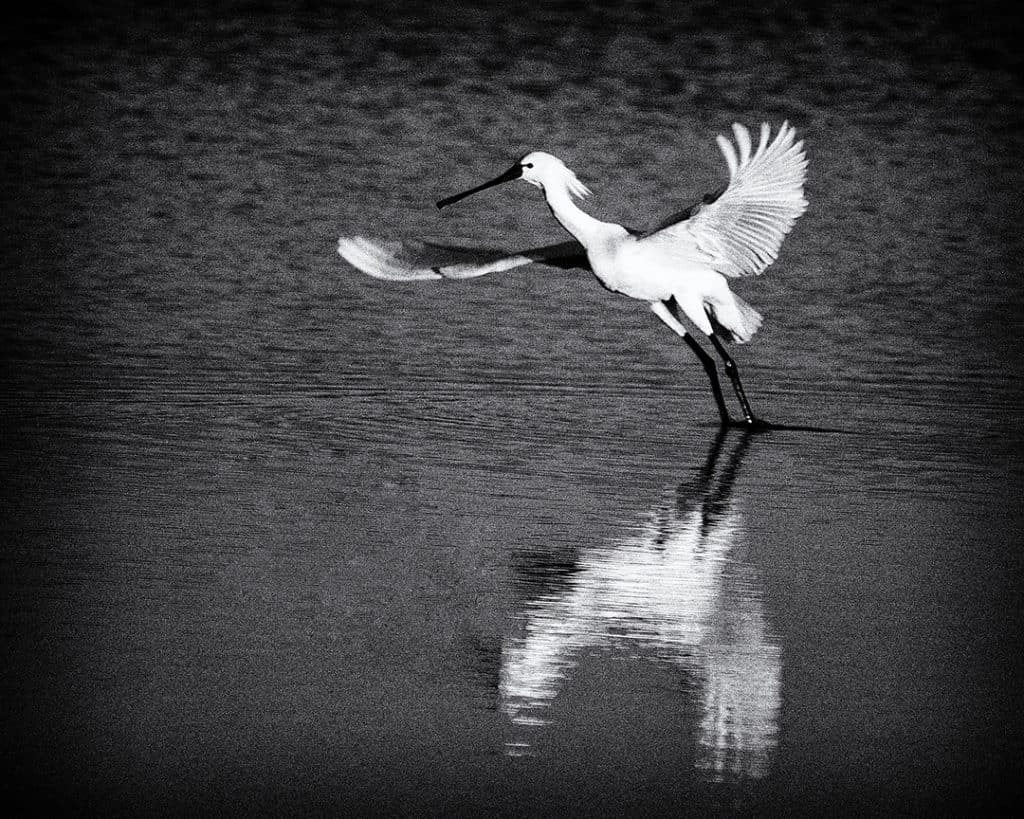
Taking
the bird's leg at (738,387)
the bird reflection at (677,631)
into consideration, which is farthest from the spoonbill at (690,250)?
the bird reflection at (677,631)

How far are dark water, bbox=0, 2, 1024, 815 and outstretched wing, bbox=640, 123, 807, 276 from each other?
0.71 meters

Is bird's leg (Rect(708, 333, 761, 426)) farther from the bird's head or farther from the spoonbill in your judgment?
the bird's head

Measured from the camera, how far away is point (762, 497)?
8.59m

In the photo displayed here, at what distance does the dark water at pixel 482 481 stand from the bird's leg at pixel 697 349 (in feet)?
0.57

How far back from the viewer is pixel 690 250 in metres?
10.7

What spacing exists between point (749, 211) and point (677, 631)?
4207 mm

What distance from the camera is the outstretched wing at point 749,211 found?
33.5ft

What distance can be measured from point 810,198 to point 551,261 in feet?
16.0

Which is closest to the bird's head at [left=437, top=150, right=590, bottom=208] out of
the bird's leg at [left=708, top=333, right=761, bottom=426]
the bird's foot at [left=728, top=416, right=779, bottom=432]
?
the bird's leg at [left=708, top=333, right=761, bottom=426]

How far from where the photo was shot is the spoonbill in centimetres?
1027

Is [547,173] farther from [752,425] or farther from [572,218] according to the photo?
[752,425]

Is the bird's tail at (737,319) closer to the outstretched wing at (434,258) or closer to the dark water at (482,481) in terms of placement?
the dark water at (482,481)

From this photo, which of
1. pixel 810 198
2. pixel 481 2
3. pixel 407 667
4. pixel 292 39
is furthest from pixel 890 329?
pixel 481 2

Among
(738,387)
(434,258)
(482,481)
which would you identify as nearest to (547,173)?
Answer: (434,258)
